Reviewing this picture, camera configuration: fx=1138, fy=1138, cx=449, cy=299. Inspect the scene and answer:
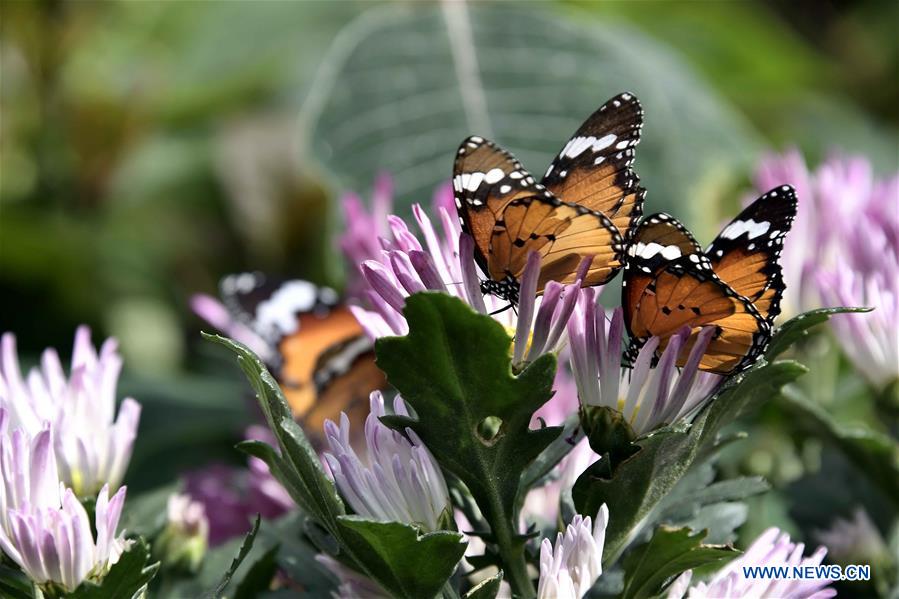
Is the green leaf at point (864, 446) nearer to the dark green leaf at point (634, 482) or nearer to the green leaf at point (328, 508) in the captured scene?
the dark green leaf at point (634, 482)

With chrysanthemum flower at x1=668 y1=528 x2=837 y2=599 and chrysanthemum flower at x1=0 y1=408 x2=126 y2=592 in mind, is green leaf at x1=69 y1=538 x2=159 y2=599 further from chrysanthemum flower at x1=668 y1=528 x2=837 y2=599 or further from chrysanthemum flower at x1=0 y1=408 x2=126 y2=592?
chrysanthemum flower at x1=668 y1=528 x2=837 y2=599

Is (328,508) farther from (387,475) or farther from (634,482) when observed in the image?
(634,482)

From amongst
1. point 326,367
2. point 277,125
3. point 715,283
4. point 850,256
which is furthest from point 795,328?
point 277,125

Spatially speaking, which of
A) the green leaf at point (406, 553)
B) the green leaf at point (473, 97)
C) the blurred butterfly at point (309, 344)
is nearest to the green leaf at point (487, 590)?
the green leaf at point (406, 553)

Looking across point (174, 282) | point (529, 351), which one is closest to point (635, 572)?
point (529, 351)

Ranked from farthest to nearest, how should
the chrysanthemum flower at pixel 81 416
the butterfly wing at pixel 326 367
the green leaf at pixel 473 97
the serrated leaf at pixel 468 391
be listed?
the green leaf at pixel 473 97
the butterfly wing at pixel 326 367
the chrysanthemum flower at pixel 81 416
the serrated leaf at pixel 468 391
